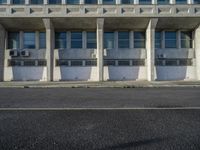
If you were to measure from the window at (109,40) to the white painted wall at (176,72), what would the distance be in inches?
290

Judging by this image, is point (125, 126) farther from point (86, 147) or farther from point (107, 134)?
point (86, 147)

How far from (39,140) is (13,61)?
25.0m

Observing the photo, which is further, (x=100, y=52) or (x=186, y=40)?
(x=186, y=40)

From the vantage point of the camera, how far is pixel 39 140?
377 centimetres

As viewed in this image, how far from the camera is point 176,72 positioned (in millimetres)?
26406

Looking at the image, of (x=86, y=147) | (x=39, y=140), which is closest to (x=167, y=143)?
(x=86, y=147)

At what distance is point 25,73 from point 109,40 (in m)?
12.8

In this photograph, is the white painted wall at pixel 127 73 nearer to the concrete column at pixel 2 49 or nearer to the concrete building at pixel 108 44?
the concrete building at pixel 108 44

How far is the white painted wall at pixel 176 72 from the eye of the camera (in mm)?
26266

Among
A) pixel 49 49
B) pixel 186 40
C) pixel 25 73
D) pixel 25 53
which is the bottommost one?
pixel 25 73

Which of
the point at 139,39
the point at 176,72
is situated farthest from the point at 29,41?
the point at 176,72

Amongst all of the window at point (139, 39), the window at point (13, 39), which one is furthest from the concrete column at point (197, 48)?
the window at point (13, 39)

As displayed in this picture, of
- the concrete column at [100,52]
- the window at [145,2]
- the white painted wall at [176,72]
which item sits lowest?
the white painted wall at [176,72]

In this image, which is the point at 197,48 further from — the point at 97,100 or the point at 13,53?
the point at 13,53
